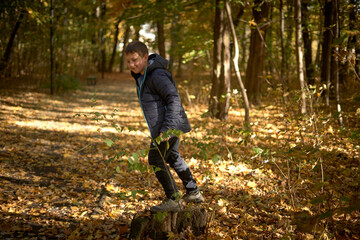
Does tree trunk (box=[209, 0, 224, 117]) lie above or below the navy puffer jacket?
above

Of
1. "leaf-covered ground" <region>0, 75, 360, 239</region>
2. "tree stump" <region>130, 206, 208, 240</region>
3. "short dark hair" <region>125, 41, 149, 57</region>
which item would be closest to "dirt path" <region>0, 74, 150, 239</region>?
"leaf-covered ground" <region>0, 75, 360, 239</region>

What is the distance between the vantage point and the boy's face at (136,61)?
268 centimetres

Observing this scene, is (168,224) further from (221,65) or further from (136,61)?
(221,65)

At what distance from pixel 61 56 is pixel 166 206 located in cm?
1571

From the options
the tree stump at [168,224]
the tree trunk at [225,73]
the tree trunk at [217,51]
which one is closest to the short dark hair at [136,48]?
the tree stump at [168,224]

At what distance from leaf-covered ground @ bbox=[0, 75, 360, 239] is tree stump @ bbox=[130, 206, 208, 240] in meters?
0.13

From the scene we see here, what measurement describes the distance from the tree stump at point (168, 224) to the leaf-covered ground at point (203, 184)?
0.13 metres

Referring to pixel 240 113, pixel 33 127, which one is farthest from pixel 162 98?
pixel 240 113

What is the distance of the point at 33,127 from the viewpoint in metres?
7.63

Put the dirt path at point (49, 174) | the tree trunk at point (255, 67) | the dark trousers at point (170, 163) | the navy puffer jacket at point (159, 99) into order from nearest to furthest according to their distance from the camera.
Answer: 1. the navy puffer jacket at point (159, 99)
2. the dark trousers at point (170, 163)
3. the dirt path at point (49, 174)
4. the tree trunk at point (255, 67)

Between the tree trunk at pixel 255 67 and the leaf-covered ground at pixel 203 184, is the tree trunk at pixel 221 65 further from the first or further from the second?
the tree trunk at pixel 255 67

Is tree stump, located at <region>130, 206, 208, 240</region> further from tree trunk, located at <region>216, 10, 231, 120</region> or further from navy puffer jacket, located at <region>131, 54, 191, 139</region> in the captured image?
tree trunk, located at <region>216, 10, 231, 120</region>

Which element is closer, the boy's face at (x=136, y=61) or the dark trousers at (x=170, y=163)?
the boy's face at (x=136, y=61)

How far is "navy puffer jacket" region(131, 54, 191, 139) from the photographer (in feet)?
8.67
